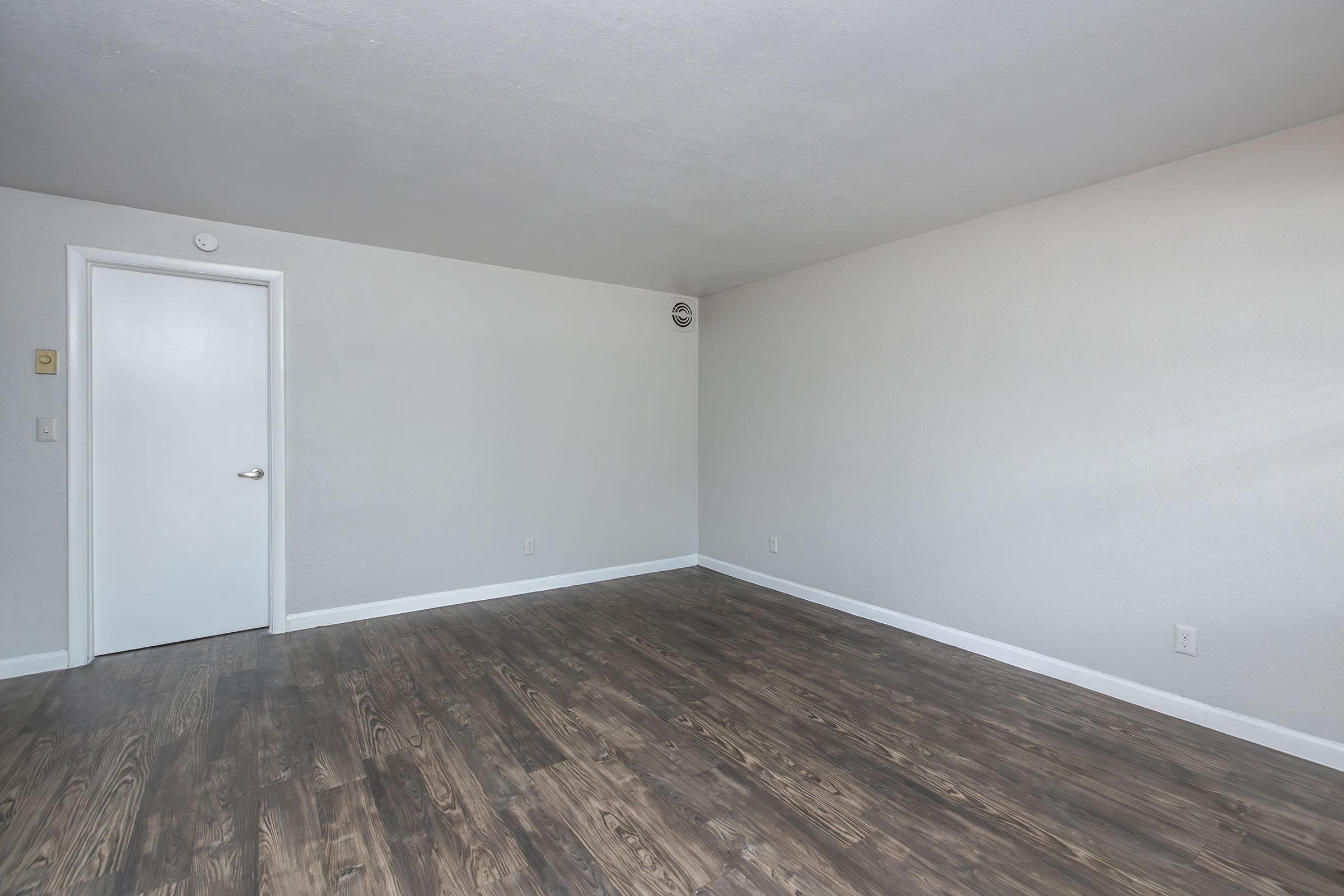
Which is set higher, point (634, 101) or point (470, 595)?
point (634, 101)

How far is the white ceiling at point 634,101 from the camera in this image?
177 centimetres

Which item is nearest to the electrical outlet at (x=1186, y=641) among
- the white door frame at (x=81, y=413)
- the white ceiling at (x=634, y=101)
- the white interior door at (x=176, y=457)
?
the white ceiling at (x=634, y=101)

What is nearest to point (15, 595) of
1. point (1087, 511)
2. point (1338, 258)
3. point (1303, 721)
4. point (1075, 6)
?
point (1075, 6)

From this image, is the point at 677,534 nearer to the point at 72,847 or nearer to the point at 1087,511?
the point at 1087,511

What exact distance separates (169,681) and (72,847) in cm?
143

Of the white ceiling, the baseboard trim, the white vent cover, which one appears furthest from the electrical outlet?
the white vent cover

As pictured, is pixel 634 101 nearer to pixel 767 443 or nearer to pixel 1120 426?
pixel 1120 426

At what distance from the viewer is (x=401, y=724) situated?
262 cm

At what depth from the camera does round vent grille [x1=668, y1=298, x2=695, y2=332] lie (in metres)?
5.45

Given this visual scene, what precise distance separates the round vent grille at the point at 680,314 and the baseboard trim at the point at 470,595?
2143 millimetres

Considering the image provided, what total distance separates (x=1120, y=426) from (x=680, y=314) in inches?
138

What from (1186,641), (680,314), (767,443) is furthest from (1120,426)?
(680,314)

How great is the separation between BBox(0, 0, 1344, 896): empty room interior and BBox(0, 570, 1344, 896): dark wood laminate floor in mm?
20

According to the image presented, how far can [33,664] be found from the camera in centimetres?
314
